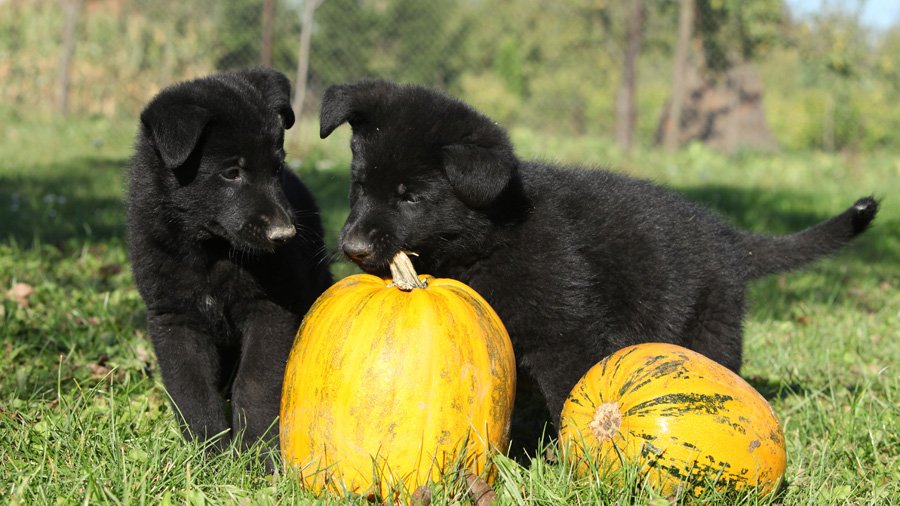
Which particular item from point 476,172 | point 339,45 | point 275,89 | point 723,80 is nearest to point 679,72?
point 723,80

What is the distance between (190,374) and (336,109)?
1105mm

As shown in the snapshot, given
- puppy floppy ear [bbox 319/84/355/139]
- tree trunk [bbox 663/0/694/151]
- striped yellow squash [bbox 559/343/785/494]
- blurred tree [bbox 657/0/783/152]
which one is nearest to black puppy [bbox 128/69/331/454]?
puppy floppy ear [bbox 319/84/355/139]

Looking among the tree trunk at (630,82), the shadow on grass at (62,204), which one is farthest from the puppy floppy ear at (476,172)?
the tree trunk at (630,82)

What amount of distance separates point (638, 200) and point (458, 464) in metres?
1.63

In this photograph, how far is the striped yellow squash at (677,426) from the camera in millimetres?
2529

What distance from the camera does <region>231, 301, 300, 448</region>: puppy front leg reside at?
3.16 m

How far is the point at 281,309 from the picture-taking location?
332 cm

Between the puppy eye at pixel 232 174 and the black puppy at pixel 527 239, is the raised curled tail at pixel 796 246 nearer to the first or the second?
the black puppy at pixel 527 239

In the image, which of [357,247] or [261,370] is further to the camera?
[261,370]

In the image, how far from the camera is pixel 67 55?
513 inches

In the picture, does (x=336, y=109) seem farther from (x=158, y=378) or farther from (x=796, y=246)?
(x=796, y=246)

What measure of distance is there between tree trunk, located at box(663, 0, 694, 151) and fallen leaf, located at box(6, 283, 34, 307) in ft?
28.8

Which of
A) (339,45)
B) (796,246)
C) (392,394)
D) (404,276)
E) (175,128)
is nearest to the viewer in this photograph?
(392,394)

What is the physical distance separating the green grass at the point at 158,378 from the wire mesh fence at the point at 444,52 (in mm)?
4345
